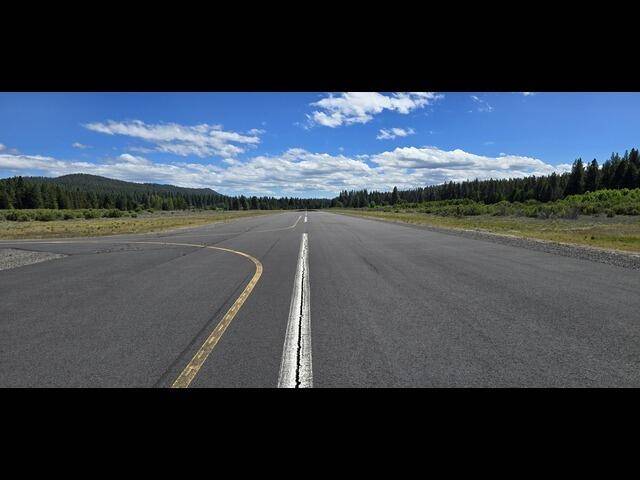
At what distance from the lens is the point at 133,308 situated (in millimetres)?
6164

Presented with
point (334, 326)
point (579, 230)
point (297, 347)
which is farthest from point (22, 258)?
point (579, 230)

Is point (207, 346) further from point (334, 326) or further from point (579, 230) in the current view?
point (579, 230)

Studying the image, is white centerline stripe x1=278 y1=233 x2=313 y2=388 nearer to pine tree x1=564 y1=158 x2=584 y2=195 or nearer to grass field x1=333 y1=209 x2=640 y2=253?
grass field x1=333 y1=209 x2=640 y2=253

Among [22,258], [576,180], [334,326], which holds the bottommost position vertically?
[22,258]

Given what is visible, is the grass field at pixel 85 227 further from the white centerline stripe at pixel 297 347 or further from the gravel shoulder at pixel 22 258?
the white centerline stripe at pixel 297 347

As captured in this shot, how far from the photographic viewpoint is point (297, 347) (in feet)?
14.0

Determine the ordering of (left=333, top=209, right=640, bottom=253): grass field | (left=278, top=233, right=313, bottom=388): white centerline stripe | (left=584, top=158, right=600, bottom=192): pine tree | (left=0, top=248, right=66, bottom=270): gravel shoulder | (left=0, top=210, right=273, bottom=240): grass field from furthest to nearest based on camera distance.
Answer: (left=584, top=158, right=600, bottom=192): pine tree
(left=0, top=210, right=273, bottom=240): grass field
(left=333, top=209, right=640, bottom=253): grass field
(left=0, top=248, right=66, bottom=270): gravel shoulder
(left=278, top=233, right=313, bottom=388): white centerline stripe

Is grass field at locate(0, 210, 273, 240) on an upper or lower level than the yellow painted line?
lower

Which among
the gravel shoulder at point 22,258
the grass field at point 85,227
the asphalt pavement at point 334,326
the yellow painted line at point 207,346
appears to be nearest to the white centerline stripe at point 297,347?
the asphalt pavement at point 334,326

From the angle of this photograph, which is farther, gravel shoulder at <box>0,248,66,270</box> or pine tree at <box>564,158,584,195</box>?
pine tree at <box>564,158,584,195</box>

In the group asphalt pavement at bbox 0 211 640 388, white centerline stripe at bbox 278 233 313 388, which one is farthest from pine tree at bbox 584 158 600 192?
white centerline stripe at bbox 278 233 313 388

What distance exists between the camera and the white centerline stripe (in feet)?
11.1
